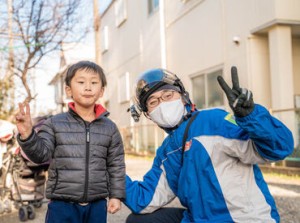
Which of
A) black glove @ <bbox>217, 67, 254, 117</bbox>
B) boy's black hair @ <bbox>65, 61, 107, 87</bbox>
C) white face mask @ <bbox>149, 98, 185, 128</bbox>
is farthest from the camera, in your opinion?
boy's black hair @ <bbox>65, 61, 107, 87</bbox>

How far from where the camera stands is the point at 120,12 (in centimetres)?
1933

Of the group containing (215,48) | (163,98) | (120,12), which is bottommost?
(163,98)

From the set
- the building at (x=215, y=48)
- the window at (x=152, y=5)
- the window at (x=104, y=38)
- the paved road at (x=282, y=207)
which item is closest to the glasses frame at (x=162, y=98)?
the paved road at (x=282, y=207)

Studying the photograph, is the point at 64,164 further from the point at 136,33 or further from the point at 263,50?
the point at 136,33

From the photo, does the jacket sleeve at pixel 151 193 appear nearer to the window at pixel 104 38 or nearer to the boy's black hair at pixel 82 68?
the boy's black hair at pixel 82 68

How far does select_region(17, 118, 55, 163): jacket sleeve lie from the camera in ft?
8.13

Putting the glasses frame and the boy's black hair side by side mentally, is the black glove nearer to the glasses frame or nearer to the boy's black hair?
the glasses frame

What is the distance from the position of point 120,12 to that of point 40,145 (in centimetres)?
1743

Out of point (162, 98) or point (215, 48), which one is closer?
point (162, 98)

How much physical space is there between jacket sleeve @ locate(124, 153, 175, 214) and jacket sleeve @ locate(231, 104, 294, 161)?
800mm

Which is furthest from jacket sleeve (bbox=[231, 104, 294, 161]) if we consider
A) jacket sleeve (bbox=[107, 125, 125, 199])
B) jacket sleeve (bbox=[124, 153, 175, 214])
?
jacket sleeve (bbox=[107, 125, 125, 199])

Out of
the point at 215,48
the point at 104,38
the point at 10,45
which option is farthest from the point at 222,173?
the point at 104,38

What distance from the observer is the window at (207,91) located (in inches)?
409

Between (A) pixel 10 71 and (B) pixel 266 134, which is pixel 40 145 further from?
(A) pixel 10 71
